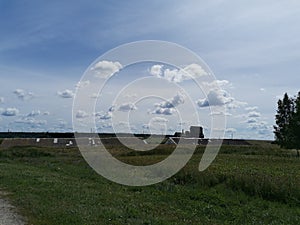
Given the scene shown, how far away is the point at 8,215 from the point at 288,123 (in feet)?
196

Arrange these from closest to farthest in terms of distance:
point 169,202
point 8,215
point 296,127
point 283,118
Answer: point 8,215 < point 169,202 < point 296,127 < point 283,118

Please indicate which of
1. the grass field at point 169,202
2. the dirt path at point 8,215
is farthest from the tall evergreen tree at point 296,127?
the dirt path at point 8,215

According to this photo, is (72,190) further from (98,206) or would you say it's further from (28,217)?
(28,217)

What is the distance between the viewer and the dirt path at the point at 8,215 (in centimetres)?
1187

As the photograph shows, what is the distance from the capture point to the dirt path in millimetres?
11867

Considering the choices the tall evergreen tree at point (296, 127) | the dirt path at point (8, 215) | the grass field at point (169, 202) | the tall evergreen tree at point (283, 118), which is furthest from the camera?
the tall evergreen tree at point (283, 118)

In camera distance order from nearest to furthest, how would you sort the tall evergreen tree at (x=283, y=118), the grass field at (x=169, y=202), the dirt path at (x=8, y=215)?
the dirt path at (x=8, y=215) < the grass field at (x=169, y=202) < the tall evergreen tree at (x=283, y=118)

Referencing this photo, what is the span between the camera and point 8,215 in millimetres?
13031

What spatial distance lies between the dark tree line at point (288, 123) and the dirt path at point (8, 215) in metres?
53.2

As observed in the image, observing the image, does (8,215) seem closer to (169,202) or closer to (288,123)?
(169,202)

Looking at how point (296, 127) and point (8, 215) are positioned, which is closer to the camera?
point (8, 215)

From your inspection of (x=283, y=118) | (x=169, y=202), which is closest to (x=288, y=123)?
(x=283, y=118)

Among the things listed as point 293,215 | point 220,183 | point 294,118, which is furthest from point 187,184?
point 294,118

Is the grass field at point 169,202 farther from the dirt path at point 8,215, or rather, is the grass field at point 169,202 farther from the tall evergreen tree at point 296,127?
the tall evergreen tree at point 296,127
